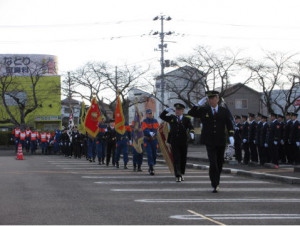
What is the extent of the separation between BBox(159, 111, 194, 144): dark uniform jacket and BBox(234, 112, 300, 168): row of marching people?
4.73m

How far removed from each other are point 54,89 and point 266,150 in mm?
40020

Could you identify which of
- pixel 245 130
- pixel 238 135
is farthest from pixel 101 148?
pixel 245 130

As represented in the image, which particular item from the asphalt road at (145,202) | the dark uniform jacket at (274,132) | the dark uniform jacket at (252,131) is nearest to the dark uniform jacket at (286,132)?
the dark uniform jacket at (274,132)

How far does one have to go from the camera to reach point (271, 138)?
58.9 ft

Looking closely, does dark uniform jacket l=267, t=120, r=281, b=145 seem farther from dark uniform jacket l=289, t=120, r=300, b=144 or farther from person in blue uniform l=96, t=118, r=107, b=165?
person in blue uniform l=96, t=118, r=107, b=165

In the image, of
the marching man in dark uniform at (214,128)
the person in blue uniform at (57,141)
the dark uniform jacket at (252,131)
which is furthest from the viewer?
the person in blue uniform at (57,141)

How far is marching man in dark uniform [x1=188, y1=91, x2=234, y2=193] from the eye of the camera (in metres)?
11.1

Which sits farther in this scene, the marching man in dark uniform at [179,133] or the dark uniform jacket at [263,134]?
the dark uniform jacket at [263,134]

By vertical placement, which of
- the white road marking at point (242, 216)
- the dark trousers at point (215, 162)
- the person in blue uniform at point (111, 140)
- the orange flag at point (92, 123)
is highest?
the orange flag at point (92, 123)

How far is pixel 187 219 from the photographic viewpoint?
7477mm

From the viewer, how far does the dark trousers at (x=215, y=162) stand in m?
10.8

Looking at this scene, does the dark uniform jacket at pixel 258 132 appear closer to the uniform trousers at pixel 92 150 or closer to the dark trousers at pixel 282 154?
the dark trousers at pixel 282 154

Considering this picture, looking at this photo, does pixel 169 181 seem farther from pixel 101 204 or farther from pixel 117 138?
pixel 117 138

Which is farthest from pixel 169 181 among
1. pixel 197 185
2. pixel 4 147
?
pixel 4 147
